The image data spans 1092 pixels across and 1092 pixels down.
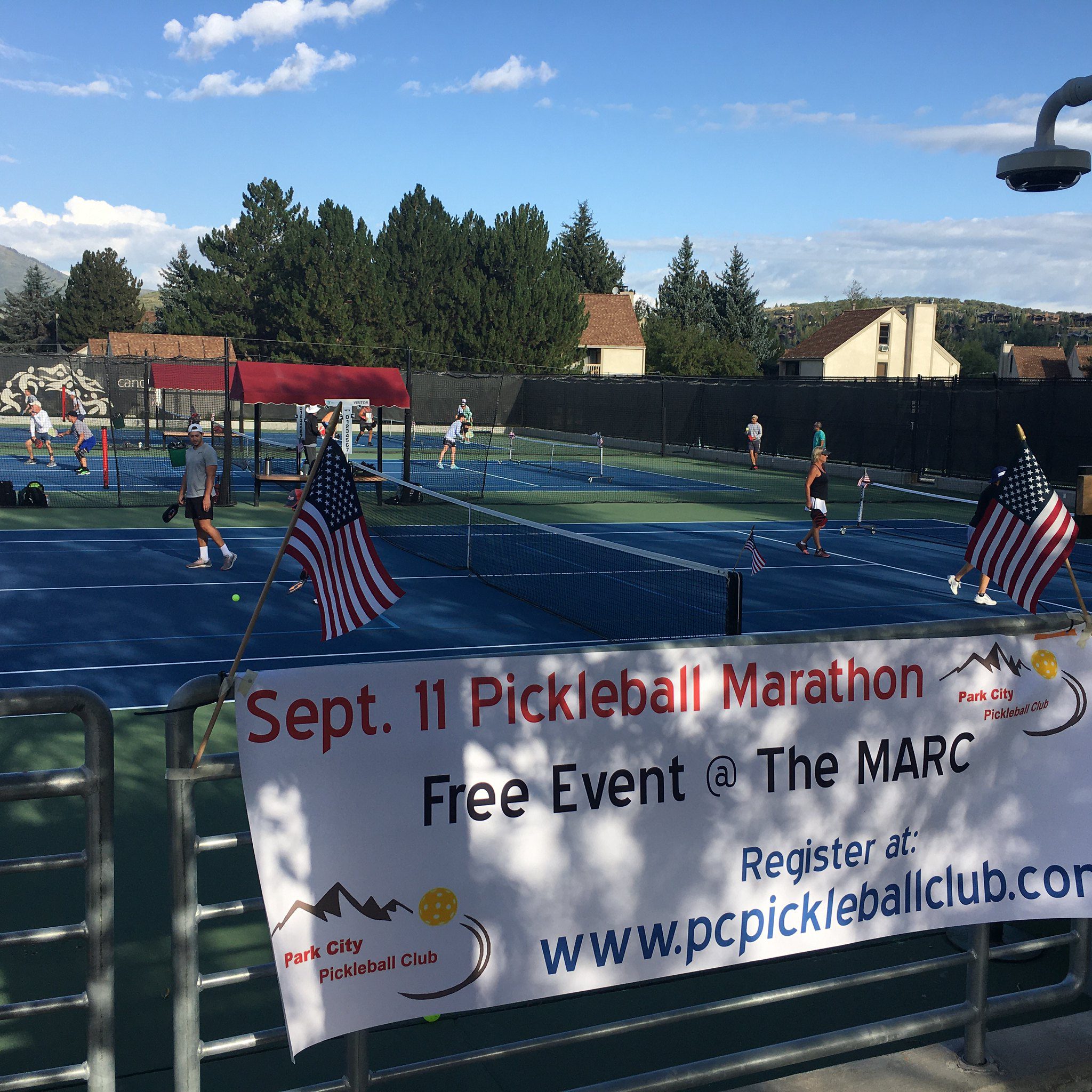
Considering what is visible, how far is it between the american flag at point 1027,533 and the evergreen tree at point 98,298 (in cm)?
10147

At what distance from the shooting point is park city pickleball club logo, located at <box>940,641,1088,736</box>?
12.7 feet

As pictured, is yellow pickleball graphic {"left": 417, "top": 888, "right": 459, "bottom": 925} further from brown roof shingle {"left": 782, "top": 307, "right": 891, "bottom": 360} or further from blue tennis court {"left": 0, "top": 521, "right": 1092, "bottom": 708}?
brown roof shingle {"left": 782, "top": 307, "right": 891, "bottom": 360}

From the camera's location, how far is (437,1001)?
325cm

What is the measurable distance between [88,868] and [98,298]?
337ft

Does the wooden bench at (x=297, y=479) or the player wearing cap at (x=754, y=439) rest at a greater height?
the player wearing cap at (x=754, y=439)

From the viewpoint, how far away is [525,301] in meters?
65.9

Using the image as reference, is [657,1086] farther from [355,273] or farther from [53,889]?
[355,273]

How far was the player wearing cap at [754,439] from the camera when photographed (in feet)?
125

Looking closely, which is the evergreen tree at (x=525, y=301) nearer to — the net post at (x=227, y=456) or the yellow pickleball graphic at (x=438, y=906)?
the net post at (x=227, y=456)

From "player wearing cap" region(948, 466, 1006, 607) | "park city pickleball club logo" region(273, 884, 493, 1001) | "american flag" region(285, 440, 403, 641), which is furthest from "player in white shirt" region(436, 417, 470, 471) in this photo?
"park city pickleball club logo" region(273, 884, 493, 1001)

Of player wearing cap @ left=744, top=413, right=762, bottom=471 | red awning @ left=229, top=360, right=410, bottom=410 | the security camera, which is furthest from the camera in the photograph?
player wearing cap @ left=744, top=413, right=762, bottom=471

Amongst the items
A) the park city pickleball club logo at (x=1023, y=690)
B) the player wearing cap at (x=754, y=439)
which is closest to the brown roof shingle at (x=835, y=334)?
the player wearing cap at (x=754, y=439)

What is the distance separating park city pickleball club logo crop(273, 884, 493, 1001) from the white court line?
7.82 meters

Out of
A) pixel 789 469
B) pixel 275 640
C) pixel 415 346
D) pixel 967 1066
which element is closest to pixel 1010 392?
pixel 789 469
